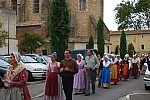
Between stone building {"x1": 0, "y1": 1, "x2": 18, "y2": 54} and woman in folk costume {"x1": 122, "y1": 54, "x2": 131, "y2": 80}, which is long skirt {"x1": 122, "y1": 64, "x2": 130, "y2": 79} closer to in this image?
woman in folk costume {"x1": 122, "y1": 54, "x2": 131, "y2": 80}

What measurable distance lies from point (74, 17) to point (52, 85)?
47794 millimetres

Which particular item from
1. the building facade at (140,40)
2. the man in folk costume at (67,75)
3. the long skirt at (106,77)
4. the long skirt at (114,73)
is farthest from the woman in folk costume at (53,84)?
the building facade at (140,40)

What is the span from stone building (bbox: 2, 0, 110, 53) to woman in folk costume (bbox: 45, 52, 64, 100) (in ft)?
151

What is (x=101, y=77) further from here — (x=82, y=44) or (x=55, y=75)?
(x=82, y=44)

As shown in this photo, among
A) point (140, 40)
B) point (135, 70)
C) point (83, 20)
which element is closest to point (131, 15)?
point (83, 20)

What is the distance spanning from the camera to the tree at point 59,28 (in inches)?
845

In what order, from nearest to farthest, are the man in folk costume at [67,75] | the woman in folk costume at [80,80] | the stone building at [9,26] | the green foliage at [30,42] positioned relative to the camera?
the man in folk costume at [67,75] < the woman in folk costume at [80,80] < the stone building at [9,26] < the green foliage at [30,42]

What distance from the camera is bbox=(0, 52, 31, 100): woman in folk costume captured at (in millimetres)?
7169

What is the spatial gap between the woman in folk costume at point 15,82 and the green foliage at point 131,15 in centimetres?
4589

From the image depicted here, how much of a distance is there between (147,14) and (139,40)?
41727 millimetres

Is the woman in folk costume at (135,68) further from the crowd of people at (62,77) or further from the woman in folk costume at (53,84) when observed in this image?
the woman in folk costume at (53,84)

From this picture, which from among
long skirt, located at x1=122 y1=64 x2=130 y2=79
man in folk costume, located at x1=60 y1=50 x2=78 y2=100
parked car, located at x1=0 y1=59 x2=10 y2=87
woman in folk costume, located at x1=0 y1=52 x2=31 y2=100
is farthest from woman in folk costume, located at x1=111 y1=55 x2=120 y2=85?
woman in folk costume, located at x1=0 y1=52 x2=31 y2=100

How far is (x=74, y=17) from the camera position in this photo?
189 ft

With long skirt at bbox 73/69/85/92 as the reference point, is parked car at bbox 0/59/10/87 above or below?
above
